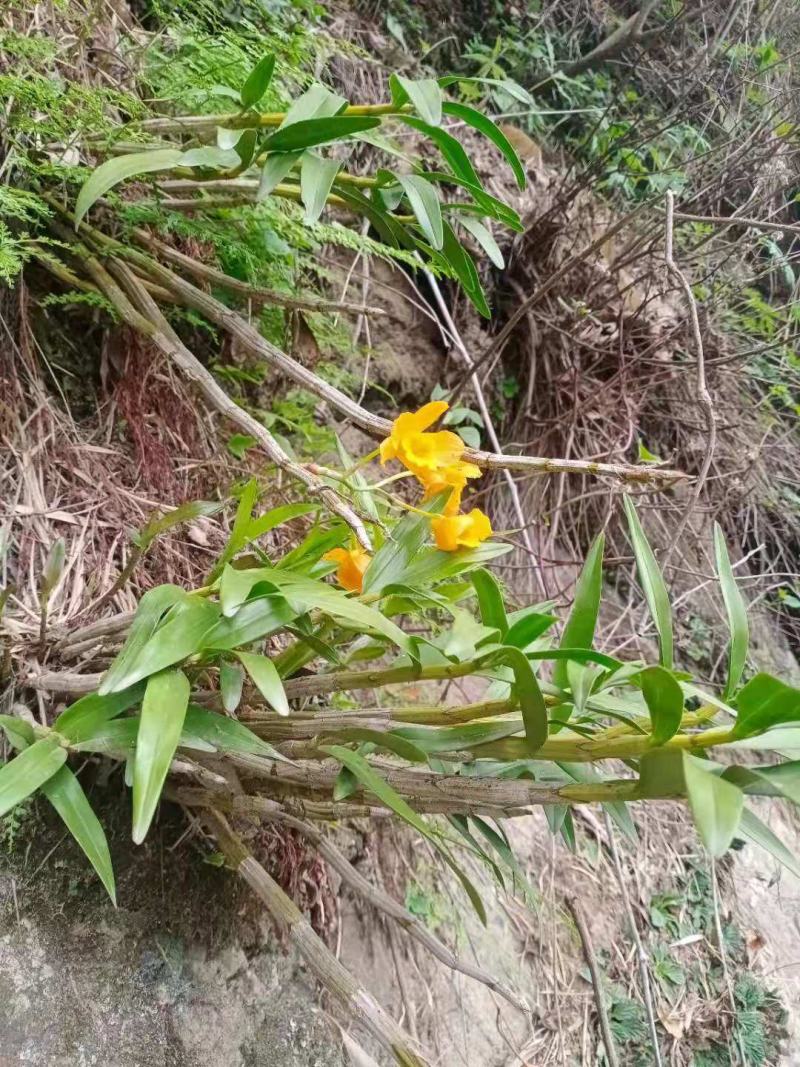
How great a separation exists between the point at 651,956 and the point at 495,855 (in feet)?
1.41

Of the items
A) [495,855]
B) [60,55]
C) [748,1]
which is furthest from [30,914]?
[748,1]

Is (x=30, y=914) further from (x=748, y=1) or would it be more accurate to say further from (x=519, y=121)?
(x=748, y=1)

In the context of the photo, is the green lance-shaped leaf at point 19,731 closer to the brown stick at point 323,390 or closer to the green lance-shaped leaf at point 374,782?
the green lance-shaped leaf at point 374,782

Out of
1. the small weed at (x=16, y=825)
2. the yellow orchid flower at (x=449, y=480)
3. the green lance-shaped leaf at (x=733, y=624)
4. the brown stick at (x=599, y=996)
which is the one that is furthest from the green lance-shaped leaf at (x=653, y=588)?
the brown stick at (x=599, y=996)

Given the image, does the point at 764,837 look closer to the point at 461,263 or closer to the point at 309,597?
the point at 309,597

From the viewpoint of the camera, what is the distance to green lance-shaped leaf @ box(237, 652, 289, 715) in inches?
22.7

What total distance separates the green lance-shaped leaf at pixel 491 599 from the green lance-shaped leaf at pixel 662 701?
0.14 meters

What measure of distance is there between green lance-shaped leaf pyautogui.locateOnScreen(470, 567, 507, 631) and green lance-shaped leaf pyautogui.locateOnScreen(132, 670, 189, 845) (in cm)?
26

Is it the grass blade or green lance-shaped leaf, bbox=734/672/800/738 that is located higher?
green lance-shaped leaf, bbox=734/672/800/738

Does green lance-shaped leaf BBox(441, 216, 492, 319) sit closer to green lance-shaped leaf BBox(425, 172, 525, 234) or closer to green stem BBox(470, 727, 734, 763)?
green lance-shaped leaf BBox(425, 172, 525, 234)

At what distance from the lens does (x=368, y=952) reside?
43.4 inches

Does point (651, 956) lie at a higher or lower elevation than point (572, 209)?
lower

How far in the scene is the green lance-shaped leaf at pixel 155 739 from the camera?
0.52m

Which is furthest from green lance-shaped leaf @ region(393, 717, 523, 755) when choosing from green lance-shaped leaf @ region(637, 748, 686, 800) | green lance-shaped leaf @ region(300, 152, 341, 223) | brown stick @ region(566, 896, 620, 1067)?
brown stick @ region(566, 896, 620, 1067)
